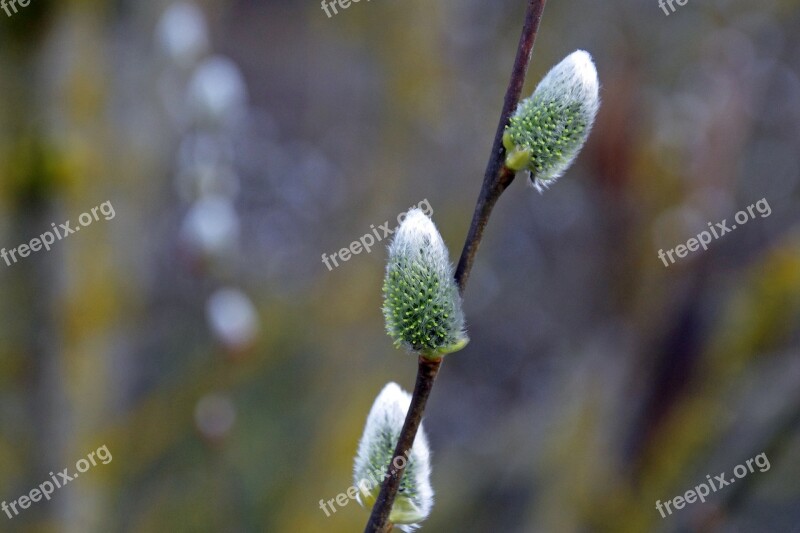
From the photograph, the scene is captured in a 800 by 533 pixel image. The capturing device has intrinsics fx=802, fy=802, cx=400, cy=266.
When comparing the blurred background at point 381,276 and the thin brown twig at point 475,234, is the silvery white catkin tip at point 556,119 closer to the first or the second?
the thin brown twig at point 475,234

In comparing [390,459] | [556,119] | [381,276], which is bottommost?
[390,459]

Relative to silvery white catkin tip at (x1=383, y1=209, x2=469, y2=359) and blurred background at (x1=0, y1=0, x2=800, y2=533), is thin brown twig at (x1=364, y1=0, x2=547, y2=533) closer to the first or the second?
silvery white catkin tip at (x1=383, y1=209, x2=469, y2=359)

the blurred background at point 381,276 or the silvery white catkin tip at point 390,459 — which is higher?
the blurred background at point 381,276

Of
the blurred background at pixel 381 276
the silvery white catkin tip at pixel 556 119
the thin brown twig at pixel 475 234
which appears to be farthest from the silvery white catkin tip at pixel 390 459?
the blurred background at pixel 381 276

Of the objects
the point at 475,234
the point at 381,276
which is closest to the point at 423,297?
the point at 475,234

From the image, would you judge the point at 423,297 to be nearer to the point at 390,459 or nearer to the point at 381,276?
the point at 390,459

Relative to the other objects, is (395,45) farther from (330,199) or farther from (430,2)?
(330,199)
